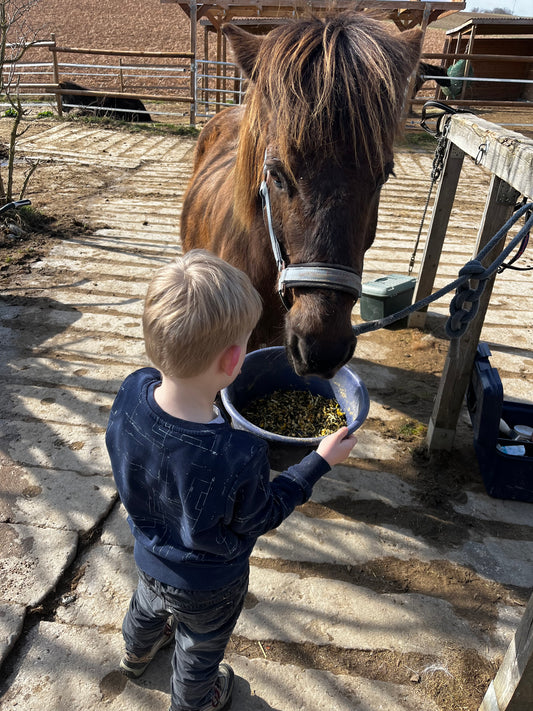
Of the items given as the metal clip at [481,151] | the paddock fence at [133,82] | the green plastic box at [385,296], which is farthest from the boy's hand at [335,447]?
the paddock fence at [133,82]

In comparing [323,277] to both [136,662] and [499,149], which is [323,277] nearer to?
[499,149]

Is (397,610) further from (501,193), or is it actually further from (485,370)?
(501,193)

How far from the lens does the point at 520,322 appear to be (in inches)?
156

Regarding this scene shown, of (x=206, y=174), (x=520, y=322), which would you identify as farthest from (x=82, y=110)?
(x=520, y=322)

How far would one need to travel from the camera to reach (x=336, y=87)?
1532 millimetres

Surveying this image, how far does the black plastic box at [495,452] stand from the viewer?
86.0 inches

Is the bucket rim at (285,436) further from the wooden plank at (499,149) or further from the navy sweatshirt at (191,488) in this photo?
the wooden plank at (499,149)

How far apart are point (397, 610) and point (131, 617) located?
3.24 feet

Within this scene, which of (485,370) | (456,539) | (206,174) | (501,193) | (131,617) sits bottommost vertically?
(456,539)

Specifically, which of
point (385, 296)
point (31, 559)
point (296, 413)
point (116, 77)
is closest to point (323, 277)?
point (296, 413)

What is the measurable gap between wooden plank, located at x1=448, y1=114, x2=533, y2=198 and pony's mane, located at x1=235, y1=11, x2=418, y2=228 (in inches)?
18.4

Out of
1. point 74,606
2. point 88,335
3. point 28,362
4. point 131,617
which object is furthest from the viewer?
point 88,335

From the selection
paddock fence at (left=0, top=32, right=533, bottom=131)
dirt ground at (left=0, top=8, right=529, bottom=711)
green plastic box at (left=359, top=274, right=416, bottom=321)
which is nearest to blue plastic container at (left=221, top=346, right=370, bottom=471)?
dirt ground at (left=0, top=8, right=529, bottom=711)

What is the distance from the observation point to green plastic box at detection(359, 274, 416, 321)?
3574mm
